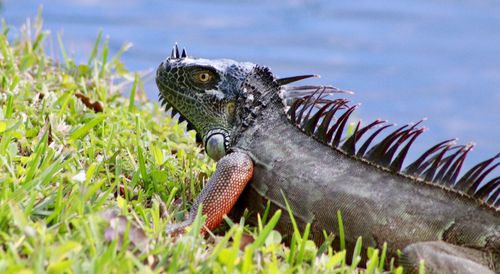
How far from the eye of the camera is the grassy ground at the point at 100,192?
371 centimetres

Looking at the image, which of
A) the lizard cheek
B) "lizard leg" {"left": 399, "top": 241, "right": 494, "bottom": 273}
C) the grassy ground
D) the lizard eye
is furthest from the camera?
the lizard eye

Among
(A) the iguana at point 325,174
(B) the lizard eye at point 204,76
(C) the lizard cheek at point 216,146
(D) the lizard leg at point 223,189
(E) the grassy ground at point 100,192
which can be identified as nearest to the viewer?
(E) the grassy ground at point 100,192

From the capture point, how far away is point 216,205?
4.66m

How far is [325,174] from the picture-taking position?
187 inches

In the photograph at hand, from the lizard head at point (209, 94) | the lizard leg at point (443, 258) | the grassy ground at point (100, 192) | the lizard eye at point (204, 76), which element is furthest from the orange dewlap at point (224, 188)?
the lizard leg at point (443, 258)

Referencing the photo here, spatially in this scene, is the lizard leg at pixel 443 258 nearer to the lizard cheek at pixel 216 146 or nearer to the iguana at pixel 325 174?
the iguana at pixel 325 174

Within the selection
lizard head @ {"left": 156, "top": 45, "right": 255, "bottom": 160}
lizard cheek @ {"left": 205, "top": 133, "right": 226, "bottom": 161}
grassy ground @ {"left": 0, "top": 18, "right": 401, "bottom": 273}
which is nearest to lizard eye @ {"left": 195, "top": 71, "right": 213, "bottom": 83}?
lizard head @ {"left": 156, "top": 45, "right": 255, "bottom": 160}

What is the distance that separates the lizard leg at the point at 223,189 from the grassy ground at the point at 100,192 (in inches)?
5.9

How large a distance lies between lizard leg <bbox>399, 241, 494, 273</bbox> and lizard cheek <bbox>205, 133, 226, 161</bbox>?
53.0 inches

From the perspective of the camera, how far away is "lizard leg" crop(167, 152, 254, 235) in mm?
4637

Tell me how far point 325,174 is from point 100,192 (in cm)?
116

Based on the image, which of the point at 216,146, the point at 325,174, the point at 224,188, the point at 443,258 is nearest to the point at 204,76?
the point at 216,146

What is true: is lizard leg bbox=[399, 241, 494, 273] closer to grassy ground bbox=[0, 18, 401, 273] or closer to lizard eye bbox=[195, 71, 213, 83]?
grassy ground bbox=[0, 18, 401, 273]

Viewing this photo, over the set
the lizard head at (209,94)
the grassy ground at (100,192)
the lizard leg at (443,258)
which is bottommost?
the grassy ground at (100,192)
